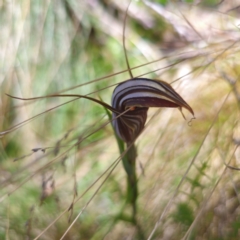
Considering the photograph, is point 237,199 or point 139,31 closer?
point 237,199

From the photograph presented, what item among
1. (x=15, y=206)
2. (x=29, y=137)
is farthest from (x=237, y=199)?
(x=29, y=137)

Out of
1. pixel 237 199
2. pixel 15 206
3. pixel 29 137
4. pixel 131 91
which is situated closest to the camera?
pixel 131 91

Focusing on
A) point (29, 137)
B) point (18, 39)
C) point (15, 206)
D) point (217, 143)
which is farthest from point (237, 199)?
point (18, 39)

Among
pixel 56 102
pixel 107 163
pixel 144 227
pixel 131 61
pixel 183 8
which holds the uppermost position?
pixel 183 8

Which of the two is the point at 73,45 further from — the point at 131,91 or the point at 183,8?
the point at 131,91

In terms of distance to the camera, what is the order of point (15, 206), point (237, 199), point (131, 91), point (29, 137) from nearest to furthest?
point (131, 91) < point (237, 199) < point (15, 206) < point (29, 137)

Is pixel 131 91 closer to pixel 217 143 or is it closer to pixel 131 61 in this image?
pixel 217 143

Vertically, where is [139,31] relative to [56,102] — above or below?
above
